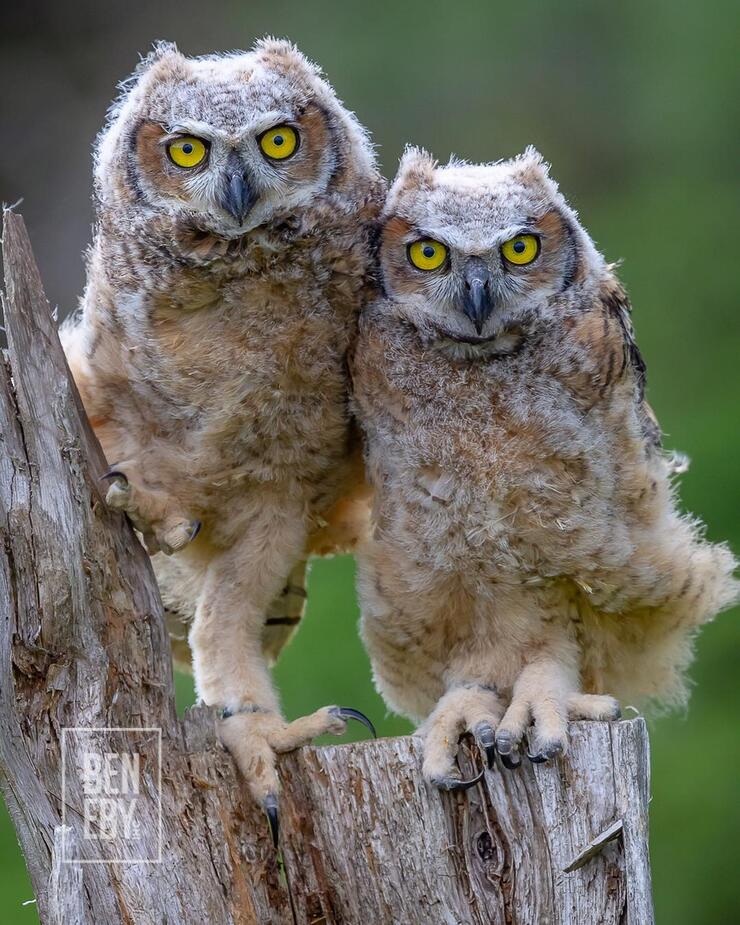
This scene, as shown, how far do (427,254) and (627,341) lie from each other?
53cm

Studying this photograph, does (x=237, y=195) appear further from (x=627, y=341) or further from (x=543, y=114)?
(x=543, y=114)

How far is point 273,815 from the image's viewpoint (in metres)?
2.75

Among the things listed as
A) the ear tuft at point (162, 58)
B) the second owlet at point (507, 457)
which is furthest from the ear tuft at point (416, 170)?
the ear tuft at point (162, 58)

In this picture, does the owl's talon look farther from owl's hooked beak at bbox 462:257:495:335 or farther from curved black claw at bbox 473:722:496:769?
curved black claw at bbox 473:722:496:769

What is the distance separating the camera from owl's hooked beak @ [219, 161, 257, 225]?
280 cm

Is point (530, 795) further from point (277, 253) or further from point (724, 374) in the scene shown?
point (724, 374)

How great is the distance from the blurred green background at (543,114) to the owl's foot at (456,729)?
10.8 feet

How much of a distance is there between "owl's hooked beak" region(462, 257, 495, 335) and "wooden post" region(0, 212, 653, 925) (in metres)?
0.93

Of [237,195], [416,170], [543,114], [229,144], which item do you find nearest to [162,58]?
[229,144]

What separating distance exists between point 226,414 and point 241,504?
0.95 feet

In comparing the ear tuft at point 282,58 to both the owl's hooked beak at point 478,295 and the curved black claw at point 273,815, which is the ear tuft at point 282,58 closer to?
the owl's hooked beak at point 478,295

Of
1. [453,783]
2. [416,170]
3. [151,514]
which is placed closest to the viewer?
[453,783]

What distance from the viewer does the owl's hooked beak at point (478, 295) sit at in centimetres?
284

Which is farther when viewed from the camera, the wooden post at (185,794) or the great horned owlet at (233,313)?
the great horned owlet at (233,313)
